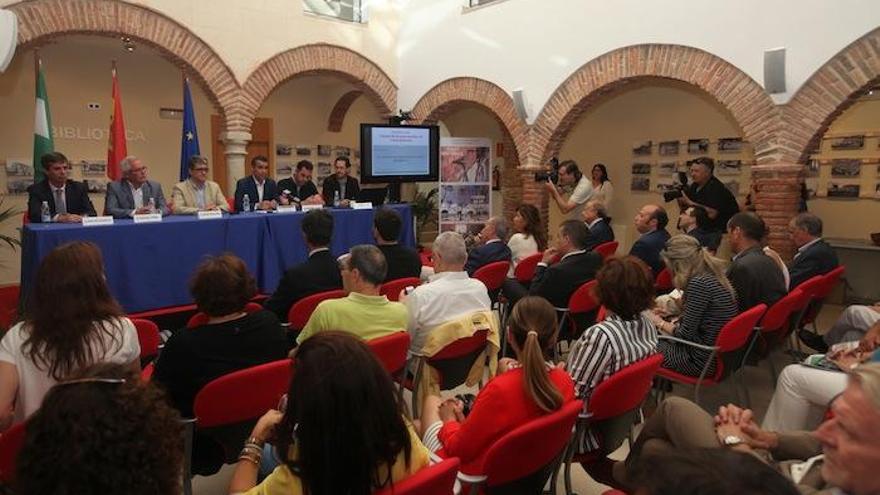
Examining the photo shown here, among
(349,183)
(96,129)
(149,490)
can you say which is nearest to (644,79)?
(349,183)

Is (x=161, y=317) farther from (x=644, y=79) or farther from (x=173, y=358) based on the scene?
(x=644, y=79)

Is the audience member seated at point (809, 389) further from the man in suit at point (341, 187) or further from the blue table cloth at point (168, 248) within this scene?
the man in suit at point (341, 187)

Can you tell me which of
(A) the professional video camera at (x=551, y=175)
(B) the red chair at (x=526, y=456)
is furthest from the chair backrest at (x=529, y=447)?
(A) the professional video camera at (x=551, y=175)

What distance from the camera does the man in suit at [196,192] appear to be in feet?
19.6

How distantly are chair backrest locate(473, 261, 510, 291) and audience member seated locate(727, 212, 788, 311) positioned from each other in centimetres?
168

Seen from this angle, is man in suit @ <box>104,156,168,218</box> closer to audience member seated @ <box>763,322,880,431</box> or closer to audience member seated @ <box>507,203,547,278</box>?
audience member seated @ <box>507,203,547,278</box>

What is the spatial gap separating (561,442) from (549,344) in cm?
40

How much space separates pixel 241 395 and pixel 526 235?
3850mm

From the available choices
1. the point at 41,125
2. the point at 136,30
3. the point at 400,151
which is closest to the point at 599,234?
the point at 400,151

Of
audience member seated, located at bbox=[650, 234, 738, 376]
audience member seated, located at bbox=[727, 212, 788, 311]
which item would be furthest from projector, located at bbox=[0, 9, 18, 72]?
audience member seated, located at bbox=[727, 212, 788, 311]

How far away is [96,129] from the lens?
344 inches

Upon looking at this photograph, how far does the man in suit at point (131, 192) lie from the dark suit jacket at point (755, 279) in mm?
4757

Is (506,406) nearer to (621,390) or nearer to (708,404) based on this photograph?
(621,390)

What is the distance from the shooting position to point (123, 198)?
5.70 m
